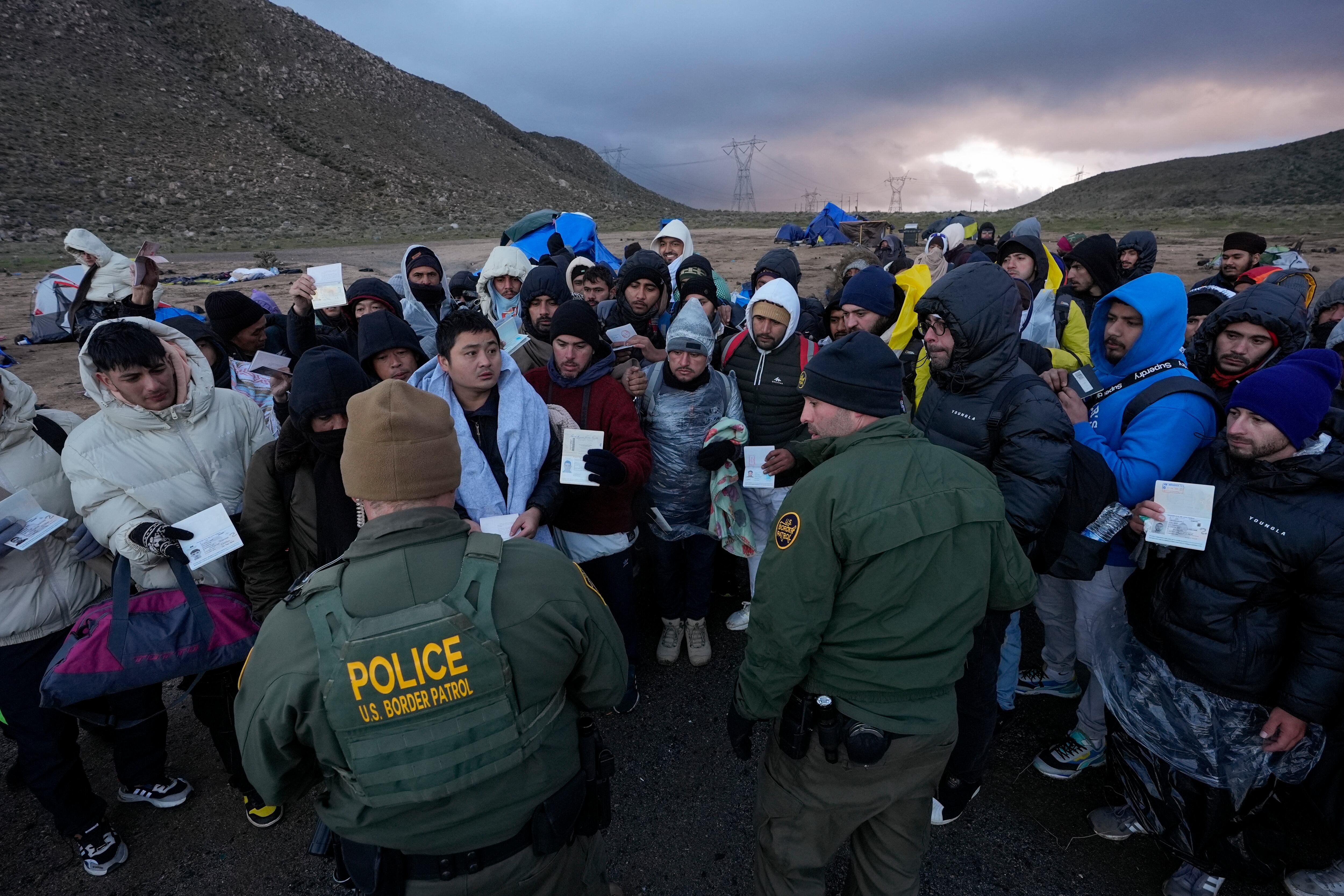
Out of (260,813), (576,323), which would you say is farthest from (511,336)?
(260,813)

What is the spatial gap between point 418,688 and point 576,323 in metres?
2.35

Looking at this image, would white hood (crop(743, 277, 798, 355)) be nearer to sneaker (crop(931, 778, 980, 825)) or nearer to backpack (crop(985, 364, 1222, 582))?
backpack (crop(985, 364, 1222, 582))

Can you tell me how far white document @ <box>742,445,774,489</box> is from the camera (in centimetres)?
351

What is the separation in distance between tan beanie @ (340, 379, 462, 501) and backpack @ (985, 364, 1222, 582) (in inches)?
94.1

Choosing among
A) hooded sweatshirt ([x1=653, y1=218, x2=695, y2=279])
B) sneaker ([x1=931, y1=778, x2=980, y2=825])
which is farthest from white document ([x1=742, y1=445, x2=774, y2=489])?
hooded sweatshirt ([x1=653, y1=218, x2=695, y2=279])

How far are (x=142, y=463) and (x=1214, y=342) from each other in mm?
5297

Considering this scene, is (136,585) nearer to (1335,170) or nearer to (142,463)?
(142,463)

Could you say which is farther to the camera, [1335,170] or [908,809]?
[1335,170]

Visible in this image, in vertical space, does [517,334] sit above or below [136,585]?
above

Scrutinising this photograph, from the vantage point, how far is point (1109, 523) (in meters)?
2.69

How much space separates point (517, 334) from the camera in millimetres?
4531

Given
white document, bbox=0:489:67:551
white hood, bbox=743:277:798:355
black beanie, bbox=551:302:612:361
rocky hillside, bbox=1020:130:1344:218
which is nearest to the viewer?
white document, bbox=0:489:67:551

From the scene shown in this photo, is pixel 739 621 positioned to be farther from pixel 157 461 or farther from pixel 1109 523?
pixel 157 461

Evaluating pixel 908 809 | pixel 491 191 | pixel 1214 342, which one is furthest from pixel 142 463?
pixel 491 191
